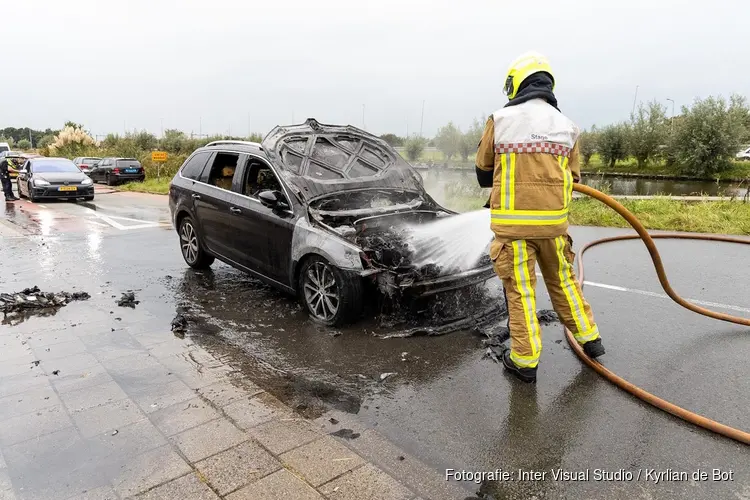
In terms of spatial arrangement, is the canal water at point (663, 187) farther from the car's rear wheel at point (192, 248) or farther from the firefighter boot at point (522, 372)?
the firefighter boot at point (522, 372)

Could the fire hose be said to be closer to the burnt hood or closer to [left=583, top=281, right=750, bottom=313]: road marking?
[left=583, top=281, right=750, bottom=313]: road marking

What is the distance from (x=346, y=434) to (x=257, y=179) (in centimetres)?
345

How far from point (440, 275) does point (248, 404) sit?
193 centimetres

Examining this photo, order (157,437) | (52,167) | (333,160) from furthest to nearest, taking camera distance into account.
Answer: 1. (52,167)
2. (333,160)
3. (157,437)

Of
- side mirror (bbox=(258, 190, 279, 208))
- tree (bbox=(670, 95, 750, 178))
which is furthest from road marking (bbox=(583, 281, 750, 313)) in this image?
tree (bbox=(670, 95, 750, 178))

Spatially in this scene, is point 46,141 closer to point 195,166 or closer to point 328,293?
point 195,166

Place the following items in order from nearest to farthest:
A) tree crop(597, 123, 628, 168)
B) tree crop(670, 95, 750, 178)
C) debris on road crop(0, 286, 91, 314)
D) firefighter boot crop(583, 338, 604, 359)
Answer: firefighter boot crop(583, 338, 604, 359), debris on road crop(0, 286, 91, 314), tree crop(670, 95, 750, 178), tree crop(597, 123, 628, 168)

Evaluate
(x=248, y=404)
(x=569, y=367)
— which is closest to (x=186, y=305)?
(x=248, y=404)

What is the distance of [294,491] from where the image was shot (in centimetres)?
245

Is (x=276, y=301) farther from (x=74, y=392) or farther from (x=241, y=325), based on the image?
(x=74, y=392)

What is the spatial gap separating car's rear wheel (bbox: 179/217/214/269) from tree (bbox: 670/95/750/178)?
122ft

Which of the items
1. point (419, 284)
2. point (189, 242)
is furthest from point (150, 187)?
point (419, 284)

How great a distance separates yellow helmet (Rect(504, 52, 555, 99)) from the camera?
350 cm

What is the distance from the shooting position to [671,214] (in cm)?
1017
